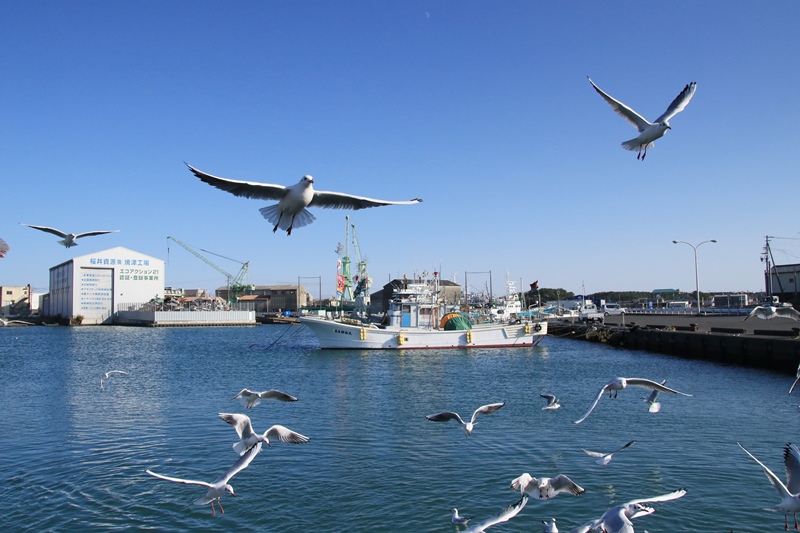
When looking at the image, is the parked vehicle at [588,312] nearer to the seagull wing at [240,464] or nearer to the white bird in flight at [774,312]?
the white bird in flight at [774,312]

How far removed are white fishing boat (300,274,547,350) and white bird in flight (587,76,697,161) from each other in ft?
118

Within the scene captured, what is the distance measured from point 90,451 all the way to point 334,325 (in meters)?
33.3

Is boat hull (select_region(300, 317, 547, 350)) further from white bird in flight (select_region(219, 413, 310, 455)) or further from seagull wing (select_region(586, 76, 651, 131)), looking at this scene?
white bird in flight (select_region(219, 413, 310, 455))

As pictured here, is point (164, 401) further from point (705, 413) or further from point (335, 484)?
point (705, 413)

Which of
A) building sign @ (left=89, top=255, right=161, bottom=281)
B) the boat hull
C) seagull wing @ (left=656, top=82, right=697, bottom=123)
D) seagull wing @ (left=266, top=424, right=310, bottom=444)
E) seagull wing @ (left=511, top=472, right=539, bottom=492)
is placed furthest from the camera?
building sign @ (left=89, top=255, right=161, bottom=281)

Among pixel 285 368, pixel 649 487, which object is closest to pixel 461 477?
pixel 649 487

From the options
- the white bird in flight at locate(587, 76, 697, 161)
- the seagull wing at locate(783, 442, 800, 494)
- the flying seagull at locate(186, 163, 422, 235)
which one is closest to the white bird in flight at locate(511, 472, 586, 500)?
the seagull wing at locate(783, 442, 800, 494)

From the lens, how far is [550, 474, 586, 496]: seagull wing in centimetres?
904

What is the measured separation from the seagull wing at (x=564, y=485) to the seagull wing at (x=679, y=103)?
276 inches

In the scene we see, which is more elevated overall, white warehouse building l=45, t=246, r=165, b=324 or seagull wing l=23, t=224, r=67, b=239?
white warehouse building l=45, t=246, r=165, b=324

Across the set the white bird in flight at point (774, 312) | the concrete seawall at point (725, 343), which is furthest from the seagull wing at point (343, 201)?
the concrete seawall at point (725, 343)

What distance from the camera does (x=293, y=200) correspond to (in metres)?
11.1

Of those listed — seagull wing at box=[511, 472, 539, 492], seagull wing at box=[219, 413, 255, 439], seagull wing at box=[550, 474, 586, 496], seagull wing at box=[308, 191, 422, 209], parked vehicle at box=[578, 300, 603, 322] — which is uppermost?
seagull wing at box=[308, 191, 422, 209]

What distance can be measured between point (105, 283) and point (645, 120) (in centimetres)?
11331
